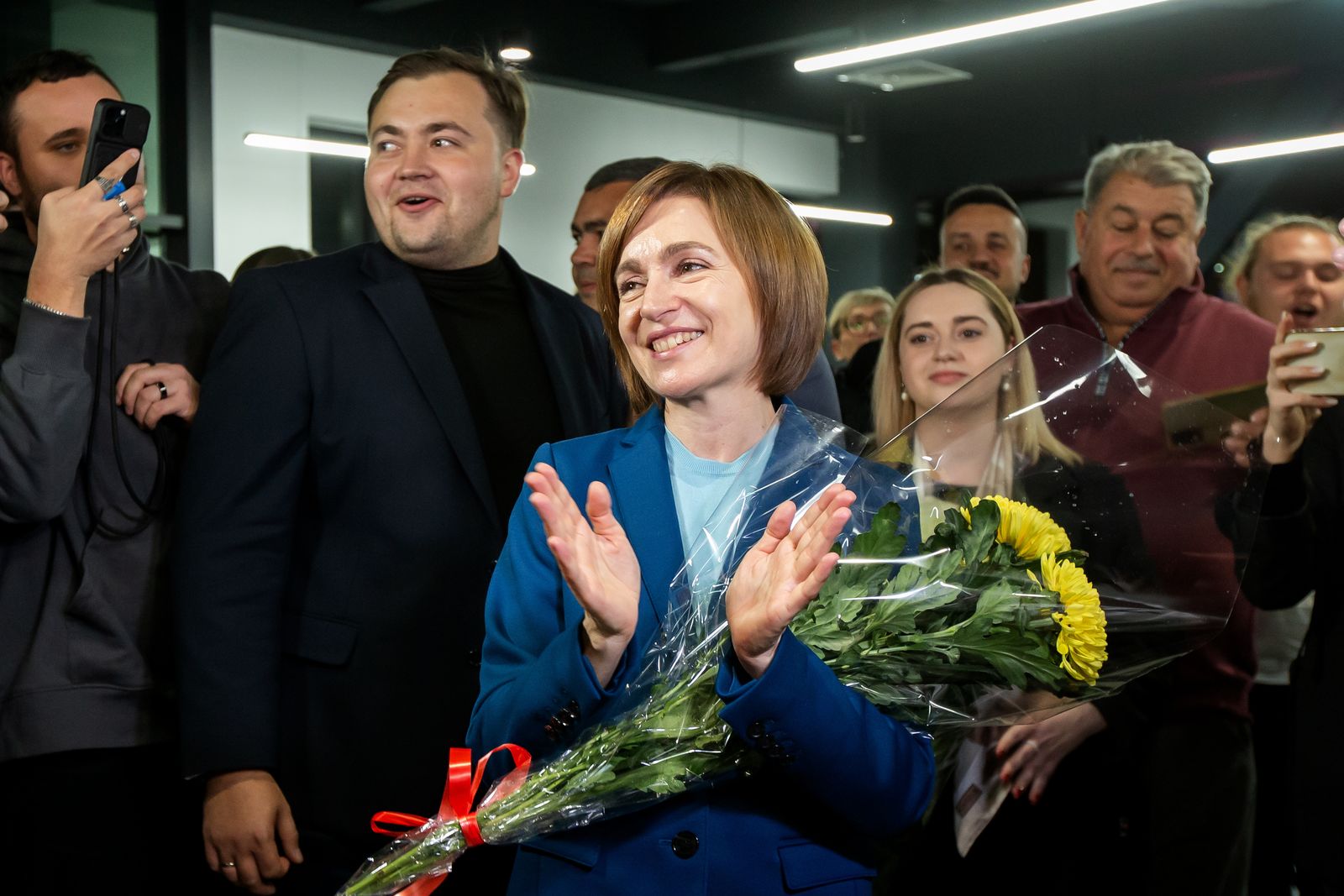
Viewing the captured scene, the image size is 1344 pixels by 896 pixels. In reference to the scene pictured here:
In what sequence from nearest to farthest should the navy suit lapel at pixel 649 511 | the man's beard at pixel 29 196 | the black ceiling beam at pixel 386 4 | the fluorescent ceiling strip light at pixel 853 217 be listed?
1. the navy suit lapel at pixel 649 511
2. the man's beard at pixel 29 196
3. the black ceiling beam at pixel 386 4
4. the fluorescent ceiling strip light at pixel 853 217

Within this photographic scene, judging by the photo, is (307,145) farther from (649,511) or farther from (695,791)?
(695,791)

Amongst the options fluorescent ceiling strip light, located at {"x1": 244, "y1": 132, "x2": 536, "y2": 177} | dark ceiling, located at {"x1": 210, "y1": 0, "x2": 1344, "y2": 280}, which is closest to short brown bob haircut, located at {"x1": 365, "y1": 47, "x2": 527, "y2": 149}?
fluorescent ceiling strip light, located at {"x1": 244, "y1": 132, "x2": 536, "y2": 177}

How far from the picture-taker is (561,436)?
2.10m

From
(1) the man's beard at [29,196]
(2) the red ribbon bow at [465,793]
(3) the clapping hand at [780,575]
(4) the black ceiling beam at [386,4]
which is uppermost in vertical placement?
(4) the black ceiling beam at [386,4]

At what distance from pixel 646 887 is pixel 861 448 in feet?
1.69

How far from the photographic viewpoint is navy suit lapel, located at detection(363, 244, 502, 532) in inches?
75.5

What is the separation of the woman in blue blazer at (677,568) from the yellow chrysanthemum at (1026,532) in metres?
0.22

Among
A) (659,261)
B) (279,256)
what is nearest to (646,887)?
(659,261)

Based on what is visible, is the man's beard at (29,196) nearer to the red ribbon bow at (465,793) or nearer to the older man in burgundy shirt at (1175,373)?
the red ribbon bow at (465,793)

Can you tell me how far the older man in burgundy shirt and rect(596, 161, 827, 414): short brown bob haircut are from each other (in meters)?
0.73

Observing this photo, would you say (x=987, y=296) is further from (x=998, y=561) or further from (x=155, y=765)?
(x=155, y=765)

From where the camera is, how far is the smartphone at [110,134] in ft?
6.13

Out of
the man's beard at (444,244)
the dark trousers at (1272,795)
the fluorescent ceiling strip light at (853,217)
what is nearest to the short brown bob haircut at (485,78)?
the man's beard at (444,244)

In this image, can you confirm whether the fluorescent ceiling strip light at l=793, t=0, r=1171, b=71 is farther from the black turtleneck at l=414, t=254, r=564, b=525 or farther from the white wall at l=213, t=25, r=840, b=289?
the black turtleneck at l=414, t=254, r=564, b=525
